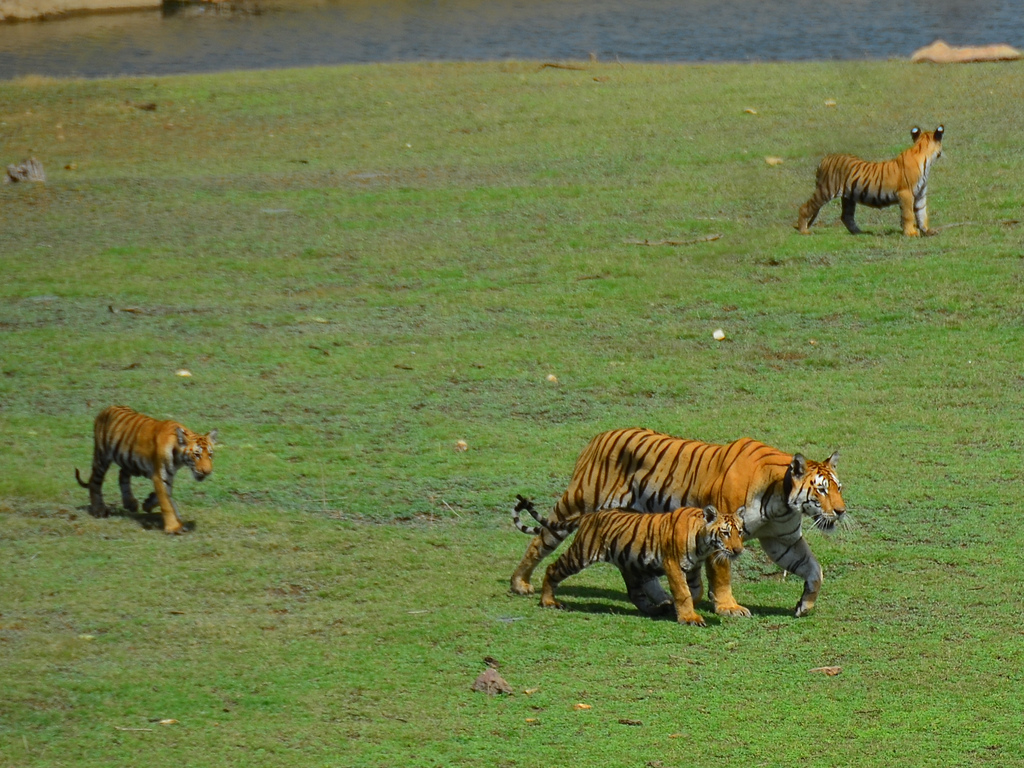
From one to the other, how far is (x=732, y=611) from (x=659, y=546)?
1.90ft

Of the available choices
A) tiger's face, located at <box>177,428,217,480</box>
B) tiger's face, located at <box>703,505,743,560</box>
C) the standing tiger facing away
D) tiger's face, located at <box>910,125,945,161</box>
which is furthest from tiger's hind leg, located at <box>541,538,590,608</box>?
tiger's face, located at <box>910,125,945,161</box>

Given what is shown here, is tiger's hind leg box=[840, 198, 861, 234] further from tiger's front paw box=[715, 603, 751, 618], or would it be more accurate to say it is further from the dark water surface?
the dark water surface

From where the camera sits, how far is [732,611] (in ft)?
23.6

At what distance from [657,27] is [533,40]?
304 cm

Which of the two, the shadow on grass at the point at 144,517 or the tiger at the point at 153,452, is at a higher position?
the tiger at the point at 153,452

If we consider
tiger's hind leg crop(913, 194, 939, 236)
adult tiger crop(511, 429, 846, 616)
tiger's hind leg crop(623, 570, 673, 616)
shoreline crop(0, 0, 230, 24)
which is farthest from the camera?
shoreline crop(0, 0, 230, 24)

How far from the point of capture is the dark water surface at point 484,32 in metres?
30.7

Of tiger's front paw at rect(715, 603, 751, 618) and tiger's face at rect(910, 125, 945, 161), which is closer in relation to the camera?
tiger's front paw at rect(715, 603, 751, 618)

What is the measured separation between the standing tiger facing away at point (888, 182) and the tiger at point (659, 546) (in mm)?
7915

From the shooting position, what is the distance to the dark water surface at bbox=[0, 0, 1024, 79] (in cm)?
3066

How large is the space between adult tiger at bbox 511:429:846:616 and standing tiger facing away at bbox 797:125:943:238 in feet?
24.2

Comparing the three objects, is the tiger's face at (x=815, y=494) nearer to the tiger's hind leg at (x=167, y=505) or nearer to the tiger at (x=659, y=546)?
the tiger at (x=659, y=546)

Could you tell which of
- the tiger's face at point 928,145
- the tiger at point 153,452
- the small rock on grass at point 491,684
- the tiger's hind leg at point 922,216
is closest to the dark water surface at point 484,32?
the tiger's hind leg at point 922,216

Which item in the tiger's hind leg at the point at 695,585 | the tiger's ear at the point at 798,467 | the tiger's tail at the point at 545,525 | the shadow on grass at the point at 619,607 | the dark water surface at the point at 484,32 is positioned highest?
the dark water surface at the point at 484,32
